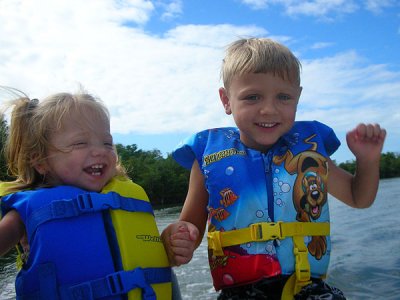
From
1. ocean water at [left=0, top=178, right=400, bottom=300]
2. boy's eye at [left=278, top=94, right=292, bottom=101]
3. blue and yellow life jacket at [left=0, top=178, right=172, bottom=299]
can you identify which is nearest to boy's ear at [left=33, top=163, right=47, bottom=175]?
blue and yellow life jacket at [left=0, top=178, right=172, bottom=299]

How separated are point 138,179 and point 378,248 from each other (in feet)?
163

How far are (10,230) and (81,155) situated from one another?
494 millimetres

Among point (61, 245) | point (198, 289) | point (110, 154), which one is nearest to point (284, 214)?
point (110, 154)

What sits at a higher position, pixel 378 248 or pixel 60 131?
pixel 60 131

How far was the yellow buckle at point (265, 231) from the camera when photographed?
7.56 feet

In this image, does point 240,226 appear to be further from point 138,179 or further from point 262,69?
point 138,179

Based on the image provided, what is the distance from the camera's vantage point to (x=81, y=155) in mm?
2254

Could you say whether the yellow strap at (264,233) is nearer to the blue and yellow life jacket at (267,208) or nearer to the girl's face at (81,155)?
the blue and yellow life jacket at (267,208)

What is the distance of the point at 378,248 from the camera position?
7.13 m

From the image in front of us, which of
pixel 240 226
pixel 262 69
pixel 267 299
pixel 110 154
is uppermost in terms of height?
pixel 262 69

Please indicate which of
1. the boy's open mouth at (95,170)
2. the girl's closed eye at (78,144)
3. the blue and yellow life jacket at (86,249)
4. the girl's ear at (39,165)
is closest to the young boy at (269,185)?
the blue and yellow life jacket at (86,249)

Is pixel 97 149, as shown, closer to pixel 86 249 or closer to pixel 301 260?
pixel 86 249

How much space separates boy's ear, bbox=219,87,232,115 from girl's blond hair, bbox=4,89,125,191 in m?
0.69

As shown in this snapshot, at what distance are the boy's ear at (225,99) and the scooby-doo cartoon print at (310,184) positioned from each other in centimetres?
40
